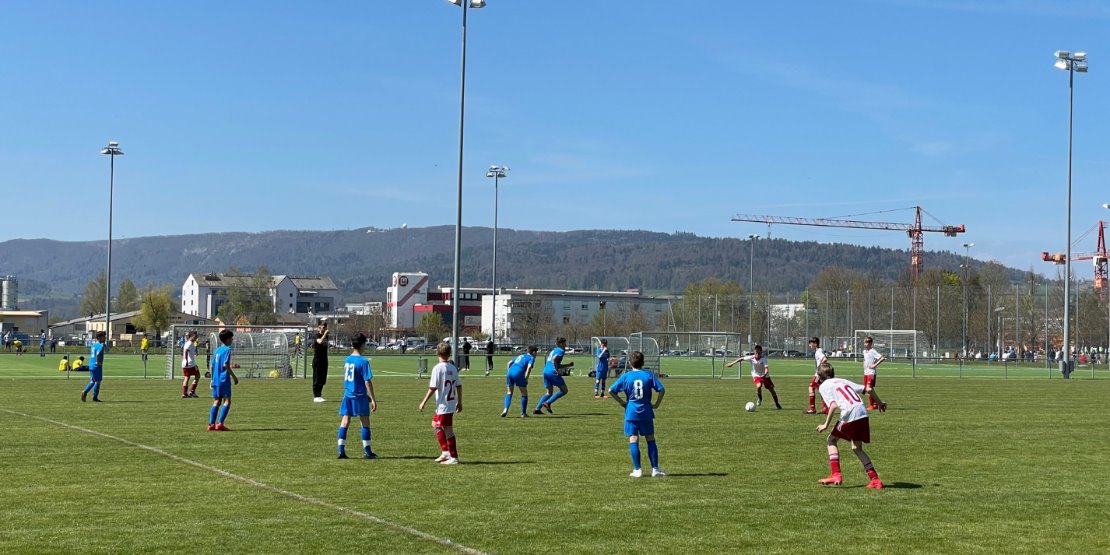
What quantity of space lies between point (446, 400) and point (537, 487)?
281cm

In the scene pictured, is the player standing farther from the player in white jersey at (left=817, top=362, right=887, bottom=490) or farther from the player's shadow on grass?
the player in white jersey at (left=817, top=362, right=887, bottom=490)

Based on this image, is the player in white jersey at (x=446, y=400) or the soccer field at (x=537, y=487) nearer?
the soccer field at (x=537, y=487)

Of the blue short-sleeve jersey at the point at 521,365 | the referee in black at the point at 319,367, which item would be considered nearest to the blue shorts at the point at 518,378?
the blue short-sleeve jersey at the point at 521,365

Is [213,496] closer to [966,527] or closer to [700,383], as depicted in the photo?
[966,527]

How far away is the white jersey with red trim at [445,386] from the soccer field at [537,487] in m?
0.89

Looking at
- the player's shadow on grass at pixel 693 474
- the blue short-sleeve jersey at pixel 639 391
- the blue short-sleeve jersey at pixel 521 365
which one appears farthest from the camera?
the blue short-sleeve jersey at pixel 521 365

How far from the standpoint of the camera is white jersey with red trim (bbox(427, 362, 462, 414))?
57.1 ft

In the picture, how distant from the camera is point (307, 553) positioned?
10719 millimetres

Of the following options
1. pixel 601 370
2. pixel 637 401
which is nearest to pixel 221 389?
pixel 637 401

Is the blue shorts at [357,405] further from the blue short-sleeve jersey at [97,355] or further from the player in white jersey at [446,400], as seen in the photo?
the blue short-sleeve jersey at [97,355]

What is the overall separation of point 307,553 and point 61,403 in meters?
22.9

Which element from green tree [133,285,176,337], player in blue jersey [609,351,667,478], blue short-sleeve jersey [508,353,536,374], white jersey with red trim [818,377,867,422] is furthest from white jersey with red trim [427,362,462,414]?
green tree [133,285,176,337]

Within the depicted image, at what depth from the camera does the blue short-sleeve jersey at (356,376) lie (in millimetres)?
18047

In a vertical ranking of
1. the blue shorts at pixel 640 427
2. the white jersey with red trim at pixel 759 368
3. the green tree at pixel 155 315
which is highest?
the green tree at pixel 155 315
